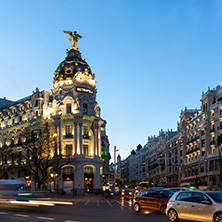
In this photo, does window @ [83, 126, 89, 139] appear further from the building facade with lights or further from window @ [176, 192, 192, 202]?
window @ [176, 192, 192, 202]

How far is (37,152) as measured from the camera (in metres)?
60.9

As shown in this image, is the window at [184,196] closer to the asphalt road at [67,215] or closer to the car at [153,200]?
the asphalt road at [67,215]

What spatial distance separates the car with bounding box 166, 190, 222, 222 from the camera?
47.1 ft

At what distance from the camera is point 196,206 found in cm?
1516

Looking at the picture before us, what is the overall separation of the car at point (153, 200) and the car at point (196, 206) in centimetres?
459

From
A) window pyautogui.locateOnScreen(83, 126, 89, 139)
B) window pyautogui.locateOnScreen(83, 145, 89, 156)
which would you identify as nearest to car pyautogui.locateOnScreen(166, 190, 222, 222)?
window pyautogui.locateOnScreen(83, 145, 89, 156)

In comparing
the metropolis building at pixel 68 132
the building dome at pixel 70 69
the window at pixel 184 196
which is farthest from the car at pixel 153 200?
the building dome at pixel 70 69

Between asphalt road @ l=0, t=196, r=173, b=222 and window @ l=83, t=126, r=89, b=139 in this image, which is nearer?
asphalt road @ l=0, t=196, r=173, b=222

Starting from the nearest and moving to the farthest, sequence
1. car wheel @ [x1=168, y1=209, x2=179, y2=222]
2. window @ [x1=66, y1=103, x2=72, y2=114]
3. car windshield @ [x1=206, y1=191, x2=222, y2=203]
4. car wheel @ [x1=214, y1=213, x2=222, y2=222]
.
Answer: car wheel @ [x1=214, y1=213, x2=222, y2=222], car windshield @ [x1=206, y1=191, x2=222, y2=203], car wheel @ [x1=168, y1=209, x2=179, y2=222], window @ [x1=66, y1=103, x2=72, y2=114]

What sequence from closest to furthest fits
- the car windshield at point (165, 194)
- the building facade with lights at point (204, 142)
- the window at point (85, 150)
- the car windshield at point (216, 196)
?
the car windshield at point (216, 196) → the car windshield at point (165, 194) → the building facade with lights at point (204, 142) → the window at point (85, 150)

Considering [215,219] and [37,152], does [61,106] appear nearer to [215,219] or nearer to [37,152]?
[37,152]

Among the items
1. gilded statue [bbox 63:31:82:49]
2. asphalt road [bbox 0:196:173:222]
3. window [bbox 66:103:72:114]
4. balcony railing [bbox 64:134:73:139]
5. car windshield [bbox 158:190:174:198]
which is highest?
gilded statue [bbox 63:31:82:49]

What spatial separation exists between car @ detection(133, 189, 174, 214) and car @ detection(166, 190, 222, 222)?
459 cm

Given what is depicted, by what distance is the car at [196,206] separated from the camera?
14.4 meters
